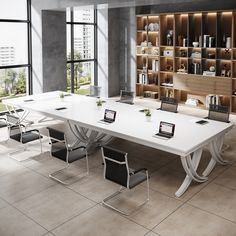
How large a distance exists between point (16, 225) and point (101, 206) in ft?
3.67

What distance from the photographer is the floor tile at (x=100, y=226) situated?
410cm

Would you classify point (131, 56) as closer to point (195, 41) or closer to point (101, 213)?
point (195, 41)

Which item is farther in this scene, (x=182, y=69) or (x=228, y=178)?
(x=182, y=69)

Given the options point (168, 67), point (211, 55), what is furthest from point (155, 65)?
point (211, 55)

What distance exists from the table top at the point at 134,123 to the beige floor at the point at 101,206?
2.42 feet

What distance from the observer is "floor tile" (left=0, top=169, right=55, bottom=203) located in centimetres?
505

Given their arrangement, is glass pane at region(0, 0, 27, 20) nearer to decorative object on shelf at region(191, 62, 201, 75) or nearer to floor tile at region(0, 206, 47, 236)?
decorative object on shelf at region(191, 62, 201, 75)

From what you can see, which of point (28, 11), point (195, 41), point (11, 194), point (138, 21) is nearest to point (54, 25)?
point (28, 11)

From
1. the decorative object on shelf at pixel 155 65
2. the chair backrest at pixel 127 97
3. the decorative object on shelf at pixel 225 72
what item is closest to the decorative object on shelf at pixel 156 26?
the decorative object on shelf at pixel 155 65

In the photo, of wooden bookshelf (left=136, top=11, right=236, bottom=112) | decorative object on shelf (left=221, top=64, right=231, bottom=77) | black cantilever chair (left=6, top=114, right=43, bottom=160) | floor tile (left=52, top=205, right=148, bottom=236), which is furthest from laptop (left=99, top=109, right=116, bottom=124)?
decorative object on shelf (left=221, top=64, right=231, bottom=77)

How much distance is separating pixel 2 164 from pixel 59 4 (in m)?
4.49

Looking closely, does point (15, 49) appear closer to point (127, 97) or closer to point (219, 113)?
point (127, 97)

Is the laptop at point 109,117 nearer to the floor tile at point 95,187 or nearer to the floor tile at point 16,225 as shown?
the floor tile at point 95,187

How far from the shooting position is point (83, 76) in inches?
473
